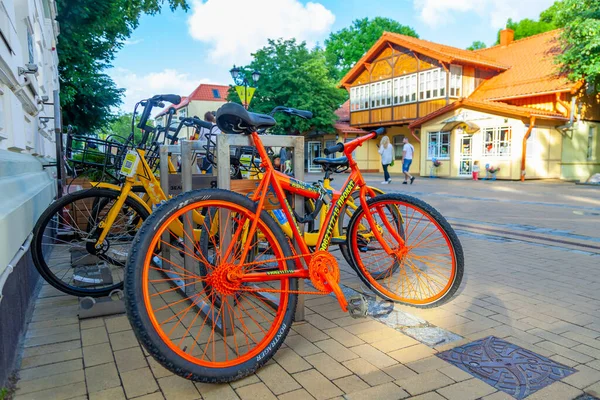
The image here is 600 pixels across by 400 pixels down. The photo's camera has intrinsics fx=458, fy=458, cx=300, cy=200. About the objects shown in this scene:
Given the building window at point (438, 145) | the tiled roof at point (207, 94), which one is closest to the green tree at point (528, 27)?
the building window at point (438, 145)

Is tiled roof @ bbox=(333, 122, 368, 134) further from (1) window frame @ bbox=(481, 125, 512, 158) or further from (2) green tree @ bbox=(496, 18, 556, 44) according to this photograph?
(2) green tree @ bbox=(496, 18, 556, 44)

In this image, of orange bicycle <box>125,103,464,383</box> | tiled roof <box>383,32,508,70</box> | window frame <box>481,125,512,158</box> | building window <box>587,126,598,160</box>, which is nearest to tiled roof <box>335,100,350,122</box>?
tiled roof <box>383,32,508,70</box>

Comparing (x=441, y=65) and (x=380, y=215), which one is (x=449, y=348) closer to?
(x=380, y=215)

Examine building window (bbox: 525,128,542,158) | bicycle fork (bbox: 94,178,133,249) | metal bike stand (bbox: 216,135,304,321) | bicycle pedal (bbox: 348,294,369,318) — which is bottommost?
bicycle pedal (bbox: 348,294,369,318)

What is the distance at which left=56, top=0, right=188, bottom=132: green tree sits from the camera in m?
9.84

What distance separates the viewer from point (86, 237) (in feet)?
12.0

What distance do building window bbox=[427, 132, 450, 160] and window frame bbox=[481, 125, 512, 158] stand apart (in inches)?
84.5

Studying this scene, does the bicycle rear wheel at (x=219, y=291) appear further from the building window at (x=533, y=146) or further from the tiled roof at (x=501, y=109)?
the building window at (x=533, y=146)

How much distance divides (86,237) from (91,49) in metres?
12.3

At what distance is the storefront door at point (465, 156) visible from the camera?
71.5ft

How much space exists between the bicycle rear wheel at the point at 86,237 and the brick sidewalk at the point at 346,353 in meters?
0.22

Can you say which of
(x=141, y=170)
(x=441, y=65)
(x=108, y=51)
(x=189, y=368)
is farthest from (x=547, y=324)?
(x=441, y=65)

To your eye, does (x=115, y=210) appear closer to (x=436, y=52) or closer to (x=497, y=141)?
(x=497, y=141)

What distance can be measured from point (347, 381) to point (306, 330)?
707 mm
